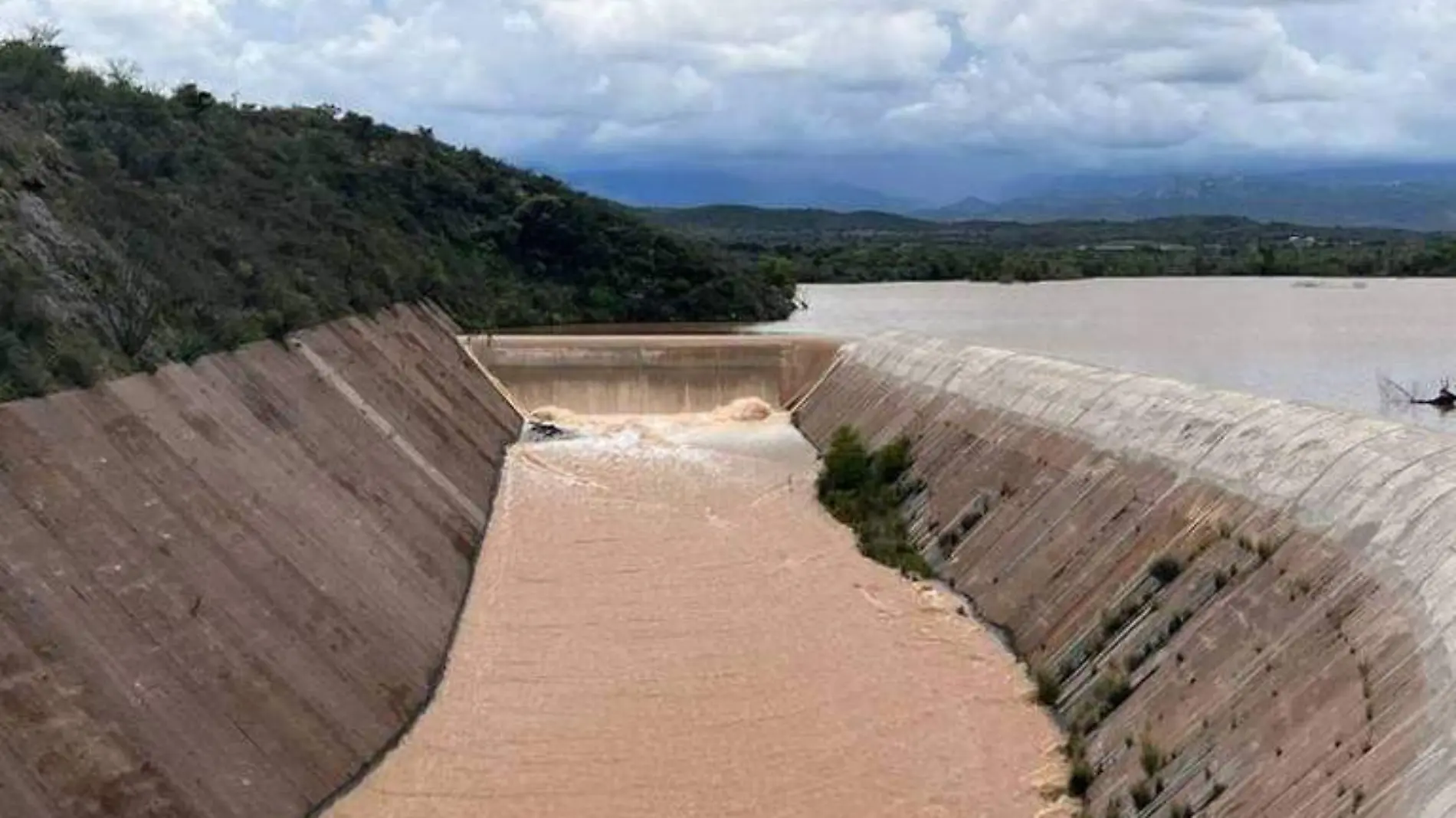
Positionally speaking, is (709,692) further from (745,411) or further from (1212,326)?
(1212,326)

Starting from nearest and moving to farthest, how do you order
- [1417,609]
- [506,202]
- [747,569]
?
[1417,609] → [747,569] → [506,202]

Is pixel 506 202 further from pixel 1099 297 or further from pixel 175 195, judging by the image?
pixel 175 195

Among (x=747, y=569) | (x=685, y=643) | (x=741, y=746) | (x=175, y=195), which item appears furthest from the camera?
(x=175, y=195)

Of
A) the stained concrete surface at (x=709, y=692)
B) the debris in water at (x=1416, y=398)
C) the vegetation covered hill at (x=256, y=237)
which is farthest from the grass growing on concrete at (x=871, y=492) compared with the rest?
the debris in water at (x=1416, y=398)

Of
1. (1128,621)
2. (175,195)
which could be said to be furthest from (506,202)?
(1128,621)

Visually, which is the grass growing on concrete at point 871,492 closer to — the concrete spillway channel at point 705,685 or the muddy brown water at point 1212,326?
the concrete spillway channel at point 705,685

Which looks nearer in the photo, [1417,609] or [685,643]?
[1417,609]

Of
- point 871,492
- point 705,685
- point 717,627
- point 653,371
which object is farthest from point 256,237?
point 705,685
